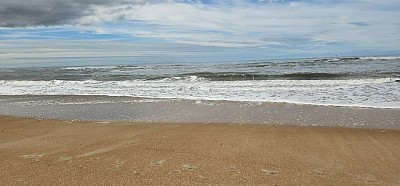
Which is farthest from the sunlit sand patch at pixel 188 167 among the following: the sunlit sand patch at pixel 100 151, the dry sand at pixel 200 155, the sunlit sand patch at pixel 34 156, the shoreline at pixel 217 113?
the shoreline at pixel 217 113

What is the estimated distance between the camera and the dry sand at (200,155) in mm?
4160

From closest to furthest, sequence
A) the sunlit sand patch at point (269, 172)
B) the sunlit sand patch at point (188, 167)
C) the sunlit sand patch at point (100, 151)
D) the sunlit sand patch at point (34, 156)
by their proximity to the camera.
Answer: the sunlit sand patch at point (269, 172) < the sunlit sand patch at point (188, 167) < the sunlit sand patch at point (34, 156) < the sunlit sand patch at point (100, 151)

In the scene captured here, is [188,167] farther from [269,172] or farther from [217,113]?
[217,113]

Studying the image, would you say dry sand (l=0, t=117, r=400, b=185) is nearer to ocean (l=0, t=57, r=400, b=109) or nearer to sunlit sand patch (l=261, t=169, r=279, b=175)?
sunlit sand patch (l=261, t=169, r=279, b=175)

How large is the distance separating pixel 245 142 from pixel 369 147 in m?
1.87

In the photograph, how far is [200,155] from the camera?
16.8ft

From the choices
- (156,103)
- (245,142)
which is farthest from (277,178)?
(156,103)

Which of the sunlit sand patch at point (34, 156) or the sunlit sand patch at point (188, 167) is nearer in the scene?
the sunlit sand patch at point (188, 167)

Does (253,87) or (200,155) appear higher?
(200,155)

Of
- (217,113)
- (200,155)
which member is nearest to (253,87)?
(217,113)

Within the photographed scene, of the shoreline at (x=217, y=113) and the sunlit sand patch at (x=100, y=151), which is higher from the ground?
the sunlit sand patch at (x=100, y=151)

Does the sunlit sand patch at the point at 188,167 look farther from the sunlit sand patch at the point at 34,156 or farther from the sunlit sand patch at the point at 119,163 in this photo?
the sunlit sand patch at the point at 34,156

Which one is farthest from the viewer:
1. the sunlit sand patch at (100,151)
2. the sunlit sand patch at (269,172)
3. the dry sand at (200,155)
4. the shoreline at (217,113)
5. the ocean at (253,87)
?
the ocean at (253,87)

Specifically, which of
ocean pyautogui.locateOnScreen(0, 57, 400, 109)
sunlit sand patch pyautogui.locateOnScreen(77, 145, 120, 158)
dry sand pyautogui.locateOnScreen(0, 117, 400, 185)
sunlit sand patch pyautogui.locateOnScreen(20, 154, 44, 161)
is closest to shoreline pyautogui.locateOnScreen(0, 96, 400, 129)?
dry sand pyautogui.locateOnScreen(0, 117, 400, 185)
